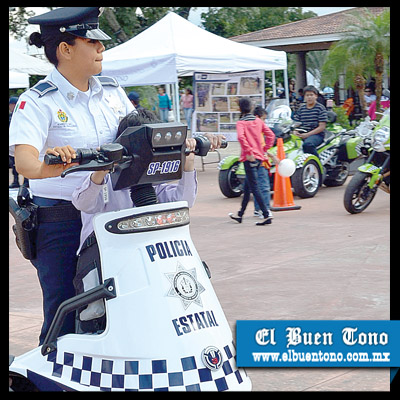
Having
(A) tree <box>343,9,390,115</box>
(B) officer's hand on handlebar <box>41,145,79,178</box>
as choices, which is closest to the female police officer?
(B) officer's hand on handlebar <box>41,145,79,178</box>

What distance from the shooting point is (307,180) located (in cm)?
1139

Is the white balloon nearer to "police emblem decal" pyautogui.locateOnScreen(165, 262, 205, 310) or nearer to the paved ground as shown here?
the paved ground

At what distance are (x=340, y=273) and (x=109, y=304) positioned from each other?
13.9 feet

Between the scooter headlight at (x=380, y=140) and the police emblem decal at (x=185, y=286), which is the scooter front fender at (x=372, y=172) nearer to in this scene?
the scooter headlight at (x=380, y=140)

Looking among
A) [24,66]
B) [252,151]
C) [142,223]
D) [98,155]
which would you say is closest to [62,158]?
[98,155]

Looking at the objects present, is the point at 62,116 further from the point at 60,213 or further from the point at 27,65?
the point at 27,65

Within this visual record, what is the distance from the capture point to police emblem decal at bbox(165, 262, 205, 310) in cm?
264

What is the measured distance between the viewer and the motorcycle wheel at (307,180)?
36.7 feet

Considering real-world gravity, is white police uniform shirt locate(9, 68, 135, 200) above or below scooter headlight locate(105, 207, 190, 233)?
above

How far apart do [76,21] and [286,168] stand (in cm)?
739

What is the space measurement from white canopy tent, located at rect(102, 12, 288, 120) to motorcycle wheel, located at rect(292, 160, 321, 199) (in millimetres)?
3006

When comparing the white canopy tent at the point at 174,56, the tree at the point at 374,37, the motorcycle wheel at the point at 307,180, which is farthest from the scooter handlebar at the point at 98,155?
the tree at the point at 374,37

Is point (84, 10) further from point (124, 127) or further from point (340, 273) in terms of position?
point (340, 273)

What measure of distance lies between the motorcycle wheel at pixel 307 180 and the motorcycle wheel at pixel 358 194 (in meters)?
1.55
